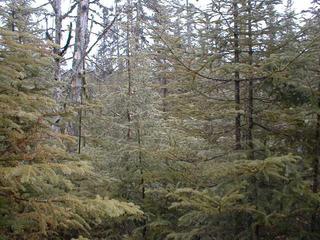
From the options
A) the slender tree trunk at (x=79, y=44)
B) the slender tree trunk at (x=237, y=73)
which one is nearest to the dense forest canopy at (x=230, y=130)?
the slender tree trunk at (x=237, y=73)

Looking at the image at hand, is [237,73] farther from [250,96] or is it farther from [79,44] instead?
[79,44]

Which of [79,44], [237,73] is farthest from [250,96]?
[79,44]

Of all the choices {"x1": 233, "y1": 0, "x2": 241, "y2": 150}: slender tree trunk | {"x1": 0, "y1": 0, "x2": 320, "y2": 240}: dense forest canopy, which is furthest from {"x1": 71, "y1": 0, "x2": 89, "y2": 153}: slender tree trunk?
{"x1": 233, "y1": 0, "x2": 241, "y2": 150}: slender tree trunk

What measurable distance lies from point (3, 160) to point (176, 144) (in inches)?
203

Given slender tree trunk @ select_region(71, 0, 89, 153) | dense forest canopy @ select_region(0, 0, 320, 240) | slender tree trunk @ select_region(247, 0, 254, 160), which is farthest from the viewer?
slender tree trunk @ select_region(71, 0, 89, 153)

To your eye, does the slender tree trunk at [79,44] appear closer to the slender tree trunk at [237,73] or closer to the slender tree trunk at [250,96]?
the slender tree trunk at [237,73]

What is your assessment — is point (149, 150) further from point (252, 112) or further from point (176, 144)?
point (252, 112)

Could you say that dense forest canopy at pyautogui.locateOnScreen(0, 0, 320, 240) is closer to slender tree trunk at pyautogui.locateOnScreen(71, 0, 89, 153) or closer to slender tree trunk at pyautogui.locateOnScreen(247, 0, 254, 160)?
slender tree trunk at pyautogui.locateOnScreen(247, 0, 254, 160)

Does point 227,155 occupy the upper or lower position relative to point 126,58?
lower

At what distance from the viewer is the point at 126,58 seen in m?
9.30

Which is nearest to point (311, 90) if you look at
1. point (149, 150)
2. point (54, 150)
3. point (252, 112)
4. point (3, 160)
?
point (252, 112)

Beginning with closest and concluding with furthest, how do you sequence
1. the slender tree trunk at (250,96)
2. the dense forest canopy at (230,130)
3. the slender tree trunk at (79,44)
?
the dense forest canopy at (230,130) → the slender tree trunk at (250,96) → the slender tree trunk at (79,44)

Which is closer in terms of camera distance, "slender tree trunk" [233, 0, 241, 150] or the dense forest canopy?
the dense forest canopy

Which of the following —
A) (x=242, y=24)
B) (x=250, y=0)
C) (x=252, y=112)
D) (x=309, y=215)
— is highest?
(x=250, y=0)
